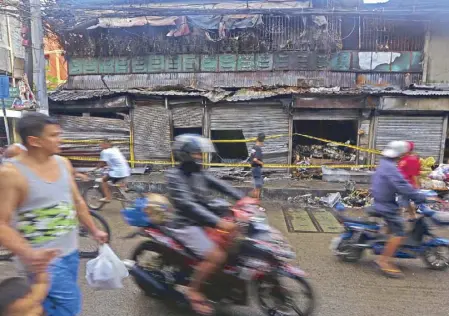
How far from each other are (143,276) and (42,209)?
1.83 meters

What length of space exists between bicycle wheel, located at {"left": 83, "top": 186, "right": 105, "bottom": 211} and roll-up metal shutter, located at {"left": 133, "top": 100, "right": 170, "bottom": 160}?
4.26 metres

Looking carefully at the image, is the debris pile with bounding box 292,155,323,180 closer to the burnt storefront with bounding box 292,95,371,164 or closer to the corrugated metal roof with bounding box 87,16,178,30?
the burnt storefront with bounding box 292,95,371,164

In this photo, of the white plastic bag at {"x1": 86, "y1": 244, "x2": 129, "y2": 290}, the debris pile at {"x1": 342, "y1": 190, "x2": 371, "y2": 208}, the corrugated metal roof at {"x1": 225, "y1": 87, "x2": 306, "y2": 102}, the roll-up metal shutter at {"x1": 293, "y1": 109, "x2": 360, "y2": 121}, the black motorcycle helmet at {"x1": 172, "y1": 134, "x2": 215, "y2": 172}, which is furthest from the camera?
the roll-up metal shutter at {"x1": 293, "y1": 109, "x2": 360, "y2": 121}

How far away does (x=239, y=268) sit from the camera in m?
3.19

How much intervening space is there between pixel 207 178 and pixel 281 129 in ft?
27.4

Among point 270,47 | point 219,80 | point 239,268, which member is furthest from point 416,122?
point 239,268

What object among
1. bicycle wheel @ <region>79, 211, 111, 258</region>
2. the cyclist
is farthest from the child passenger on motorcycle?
the cyclist

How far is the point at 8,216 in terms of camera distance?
6.43ft

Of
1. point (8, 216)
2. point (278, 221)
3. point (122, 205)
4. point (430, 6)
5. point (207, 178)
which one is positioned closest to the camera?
point (8, 216)

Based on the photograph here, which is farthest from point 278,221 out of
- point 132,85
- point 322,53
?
point 132,85

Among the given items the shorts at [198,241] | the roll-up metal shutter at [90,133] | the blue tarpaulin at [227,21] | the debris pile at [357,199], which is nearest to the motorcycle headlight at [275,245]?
the shorts at [198,241]

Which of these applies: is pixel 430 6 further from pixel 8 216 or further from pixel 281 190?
pixel 8 216

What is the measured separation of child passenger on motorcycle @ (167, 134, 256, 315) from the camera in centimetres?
306

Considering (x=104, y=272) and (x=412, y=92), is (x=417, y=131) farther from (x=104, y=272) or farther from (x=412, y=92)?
(x=104, y=272)
